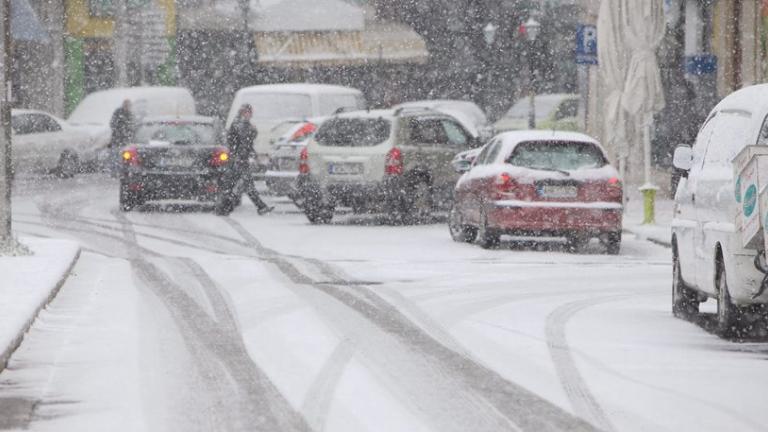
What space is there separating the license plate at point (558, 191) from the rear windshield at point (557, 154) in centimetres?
38

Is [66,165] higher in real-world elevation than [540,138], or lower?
lower

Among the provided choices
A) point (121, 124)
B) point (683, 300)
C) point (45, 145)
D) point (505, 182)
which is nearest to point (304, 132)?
point (505, 182)

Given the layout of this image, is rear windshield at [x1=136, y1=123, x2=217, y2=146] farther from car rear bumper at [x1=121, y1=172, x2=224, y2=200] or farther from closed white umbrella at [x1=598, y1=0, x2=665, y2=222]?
closed white umbrella at [x1=598, y1=0, x2=665, y2=222]

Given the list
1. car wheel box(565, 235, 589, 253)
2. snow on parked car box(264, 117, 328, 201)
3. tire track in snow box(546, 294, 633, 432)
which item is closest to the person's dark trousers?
snow on parked car box(264, 117, 328, 201)

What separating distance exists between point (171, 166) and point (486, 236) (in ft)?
27.3

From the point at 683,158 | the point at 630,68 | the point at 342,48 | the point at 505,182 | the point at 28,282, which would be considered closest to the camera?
the point at 683,158

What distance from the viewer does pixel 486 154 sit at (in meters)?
21.4

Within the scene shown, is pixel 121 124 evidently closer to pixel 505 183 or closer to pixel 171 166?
pixel 171 166

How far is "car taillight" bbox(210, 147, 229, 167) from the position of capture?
1079 inches

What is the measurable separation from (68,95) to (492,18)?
1547 cm

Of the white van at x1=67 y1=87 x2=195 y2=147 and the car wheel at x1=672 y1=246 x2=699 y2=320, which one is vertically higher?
the white van at x1=67 y1=87 x2=195 y2=147

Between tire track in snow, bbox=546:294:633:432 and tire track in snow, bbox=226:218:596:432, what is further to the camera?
tire track in snow, bbox=546:294:633:432

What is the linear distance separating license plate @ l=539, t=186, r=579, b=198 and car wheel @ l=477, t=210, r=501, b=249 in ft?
2.30

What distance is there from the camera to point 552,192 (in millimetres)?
19828
